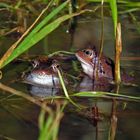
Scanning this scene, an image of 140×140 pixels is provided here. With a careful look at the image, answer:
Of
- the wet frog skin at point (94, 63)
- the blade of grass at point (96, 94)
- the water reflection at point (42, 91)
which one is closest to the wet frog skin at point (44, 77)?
the water reflection at point (42, 91)

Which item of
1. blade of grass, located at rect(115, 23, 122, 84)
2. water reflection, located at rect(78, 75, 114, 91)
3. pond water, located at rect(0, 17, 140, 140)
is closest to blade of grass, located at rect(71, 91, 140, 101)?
pond water, located at rect(0, 17, 140, 140)

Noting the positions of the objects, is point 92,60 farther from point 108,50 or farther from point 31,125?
point 31,125

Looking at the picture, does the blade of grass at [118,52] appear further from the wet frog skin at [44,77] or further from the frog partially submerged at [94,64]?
the wet frog skin at [44,77]

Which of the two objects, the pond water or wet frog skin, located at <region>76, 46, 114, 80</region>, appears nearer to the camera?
the pond water

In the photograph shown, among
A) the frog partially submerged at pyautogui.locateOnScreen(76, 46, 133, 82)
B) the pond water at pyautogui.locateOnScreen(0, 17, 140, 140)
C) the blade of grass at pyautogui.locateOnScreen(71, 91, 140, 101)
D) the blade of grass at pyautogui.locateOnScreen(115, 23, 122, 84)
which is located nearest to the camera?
the pond water at pyautogui.locateOnScreen(0, 17, 140, 140)

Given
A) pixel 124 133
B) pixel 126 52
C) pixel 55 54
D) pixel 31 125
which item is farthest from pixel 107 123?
pixel 126 52

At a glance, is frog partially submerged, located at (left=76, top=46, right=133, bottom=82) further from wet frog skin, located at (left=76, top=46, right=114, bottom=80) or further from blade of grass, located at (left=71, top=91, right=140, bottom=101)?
blade of grass, located at (left=71, top=91, right=140, bottom=101)

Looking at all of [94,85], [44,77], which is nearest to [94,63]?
[94,85]

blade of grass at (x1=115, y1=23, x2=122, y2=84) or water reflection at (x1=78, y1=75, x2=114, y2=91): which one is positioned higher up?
blade of grass at (x1=115, y1=23, x2=122, y2=84)
